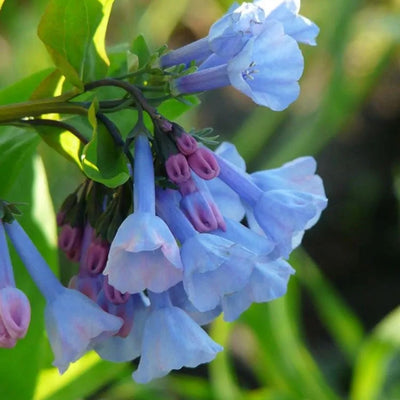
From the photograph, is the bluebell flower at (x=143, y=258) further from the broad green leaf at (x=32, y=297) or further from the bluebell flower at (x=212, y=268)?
the broad green leaf at (x=32, y=297)

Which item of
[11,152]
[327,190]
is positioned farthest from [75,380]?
[327,190]

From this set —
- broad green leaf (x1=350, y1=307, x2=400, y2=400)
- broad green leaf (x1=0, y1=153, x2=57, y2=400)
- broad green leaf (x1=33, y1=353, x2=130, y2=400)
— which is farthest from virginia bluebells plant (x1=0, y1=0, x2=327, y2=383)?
broad green leaf (x1=350, y1=307, x2=400, y2=400)

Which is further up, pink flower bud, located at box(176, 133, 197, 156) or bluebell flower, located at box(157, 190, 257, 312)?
pink flower bud, located at box(176, 133, 197, 156)

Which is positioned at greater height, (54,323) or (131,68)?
(131,68)

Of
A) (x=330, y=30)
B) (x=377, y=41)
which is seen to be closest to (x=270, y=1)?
(x=330, y=30)

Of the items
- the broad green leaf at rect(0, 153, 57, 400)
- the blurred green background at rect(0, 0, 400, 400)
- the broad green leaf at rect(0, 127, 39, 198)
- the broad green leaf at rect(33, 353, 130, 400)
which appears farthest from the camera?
the blurred green background at rect(0, 0, 400, 400)

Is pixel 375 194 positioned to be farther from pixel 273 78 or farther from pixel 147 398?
pixel 273 78

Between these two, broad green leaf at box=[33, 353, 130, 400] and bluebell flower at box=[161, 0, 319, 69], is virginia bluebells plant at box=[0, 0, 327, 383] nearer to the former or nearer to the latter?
bluebell flower at box=[161, 0, 319, 69]

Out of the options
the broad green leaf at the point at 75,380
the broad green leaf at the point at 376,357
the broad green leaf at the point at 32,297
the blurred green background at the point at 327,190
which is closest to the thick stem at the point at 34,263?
the broad green leaf at the point at 32,297
